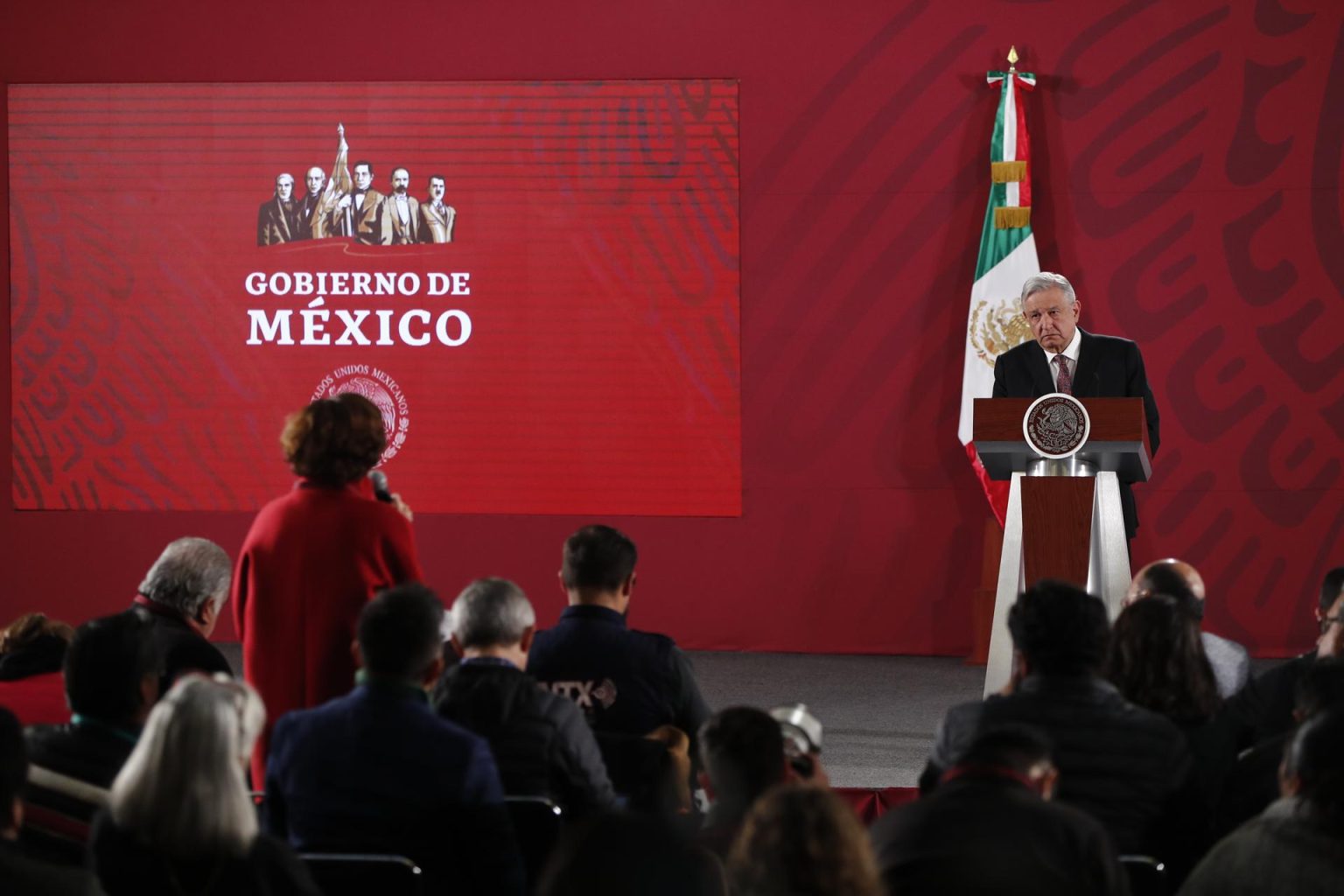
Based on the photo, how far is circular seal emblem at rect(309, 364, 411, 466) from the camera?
24.3 ft

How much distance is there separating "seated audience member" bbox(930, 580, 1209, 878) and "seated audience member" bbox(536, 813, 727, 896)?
0.79 meters

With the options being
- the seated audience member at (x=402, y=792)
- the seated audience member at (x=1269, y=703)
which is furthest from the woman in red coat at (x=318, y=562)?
the seated audience member at (x=1269, y=703)

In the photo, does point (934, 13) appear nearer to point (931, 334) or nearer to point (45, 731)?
point (931, 334)

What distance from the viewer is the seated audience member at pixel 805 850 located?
161 cm

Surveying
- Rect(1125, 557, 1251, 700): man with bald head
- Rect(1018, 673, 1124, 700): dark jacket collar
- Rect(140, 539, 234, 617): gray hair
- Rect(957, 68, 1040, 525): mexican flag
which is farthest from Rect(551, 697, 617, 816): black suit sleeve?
Rect(957, 68, 1040, 525): mexican flag

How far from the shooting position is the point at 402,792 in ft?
7.89

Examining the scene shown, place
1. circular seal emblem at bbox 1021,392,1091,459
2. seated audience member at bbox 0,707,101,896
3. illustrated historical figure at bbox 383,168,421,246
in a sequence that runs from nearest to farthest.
Answer: seated audience member at bbox 0,707,101,896, circular seal emblem at bbox 1021,392,1091,459, illustrated historical figure at bbox 383,168,421,246

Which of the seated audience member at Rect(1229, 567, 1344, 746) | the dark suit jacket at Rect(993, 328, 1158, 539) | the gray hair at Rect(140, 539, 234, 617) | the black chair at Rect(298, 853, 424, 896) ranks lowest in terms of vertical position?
the black chair at Rect(298, 853, 424, 896)

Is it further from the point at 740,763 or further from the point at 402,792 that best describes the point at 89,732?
the point at 740,763

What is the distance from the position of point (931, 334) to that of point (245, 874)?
558cm

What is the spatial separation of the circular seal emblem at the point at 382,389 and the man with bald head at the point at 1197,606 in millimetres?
4439

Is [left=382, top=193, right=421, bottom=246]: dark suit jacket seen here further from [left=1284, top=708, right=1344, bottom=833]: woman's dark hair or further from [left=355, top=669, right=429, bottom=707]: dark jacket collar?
[left=1284, top=708, right=1344, bottom=833]: woman's dark hair

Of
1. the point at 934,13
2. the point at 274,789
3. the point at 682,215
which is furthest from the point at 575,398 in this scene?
the point at 274,789

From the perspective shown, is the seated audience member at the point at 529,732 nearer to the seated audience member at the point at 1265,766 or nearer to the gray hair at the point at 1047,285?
the seated audience member at the point at 1265,766
